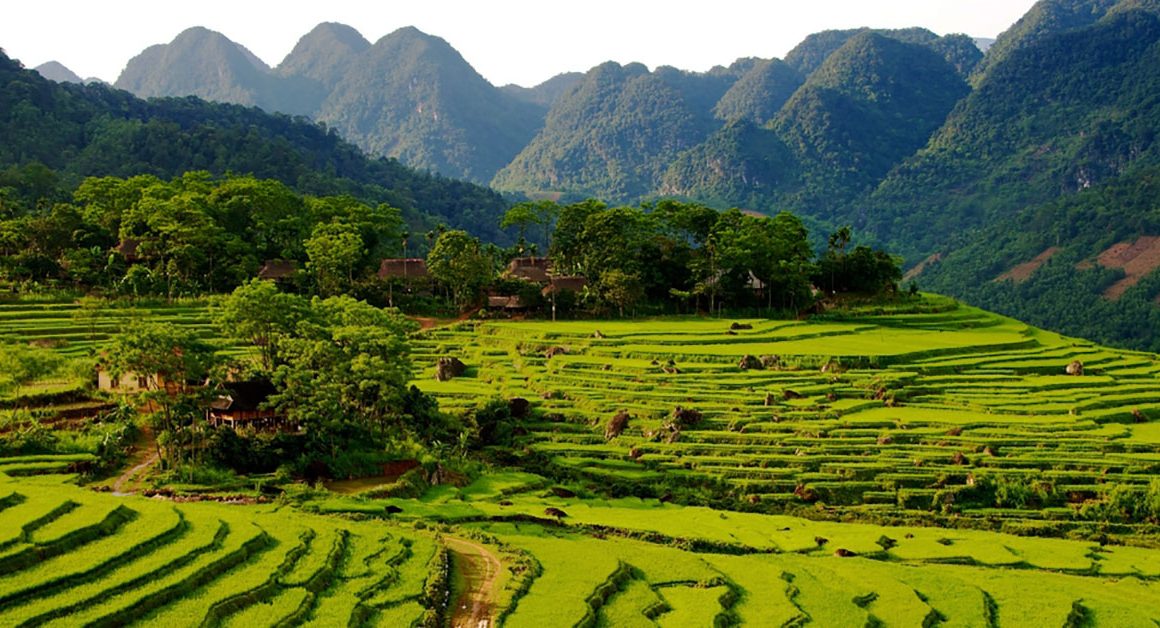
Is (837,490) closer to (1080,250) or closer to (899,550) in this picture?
(899,550)

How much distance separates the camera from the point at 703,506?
107 ft

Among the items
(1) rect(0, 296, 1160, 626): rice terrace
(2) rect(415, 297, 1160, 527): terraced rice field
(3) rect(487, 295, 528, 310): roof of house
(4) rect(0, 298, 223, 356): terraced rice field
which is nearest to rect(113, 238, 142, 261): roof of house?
(4) rect(0, 298, 223, 356): terraced rice field

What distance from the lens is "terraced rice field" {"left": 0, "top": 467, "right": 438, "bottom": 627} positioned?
1714 centimetres

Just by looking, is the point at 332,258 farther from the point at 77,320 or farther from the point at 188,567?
the point at 188,567

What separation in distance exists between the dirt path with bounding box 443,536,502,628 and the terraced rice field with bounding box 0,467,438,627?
81 centimetres

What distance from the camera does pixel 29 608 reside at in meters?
16.5

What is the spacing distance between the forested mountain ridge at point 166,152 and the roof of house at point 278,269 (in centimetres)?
2655

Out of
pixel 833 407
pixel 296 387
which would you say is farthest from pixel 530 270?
pixel 296 387

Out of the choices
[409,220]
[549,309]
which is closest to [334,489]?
[549,309]

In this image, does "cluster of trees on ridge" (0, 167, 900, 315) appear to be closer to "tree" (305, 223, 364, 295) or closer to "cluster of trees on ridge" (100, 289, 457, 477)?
"tree" (305, 223, 364, 295)

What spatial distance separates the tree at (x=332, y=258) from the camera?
193 ft

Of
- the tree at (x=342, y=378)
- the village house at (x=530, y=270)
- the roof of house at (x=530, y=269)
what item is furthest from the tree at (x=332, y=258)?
the tree at (x=342, y=378)

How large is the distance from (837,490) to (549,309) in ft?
98.5

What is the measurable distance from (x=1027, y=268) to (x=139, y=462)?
100560 mm
